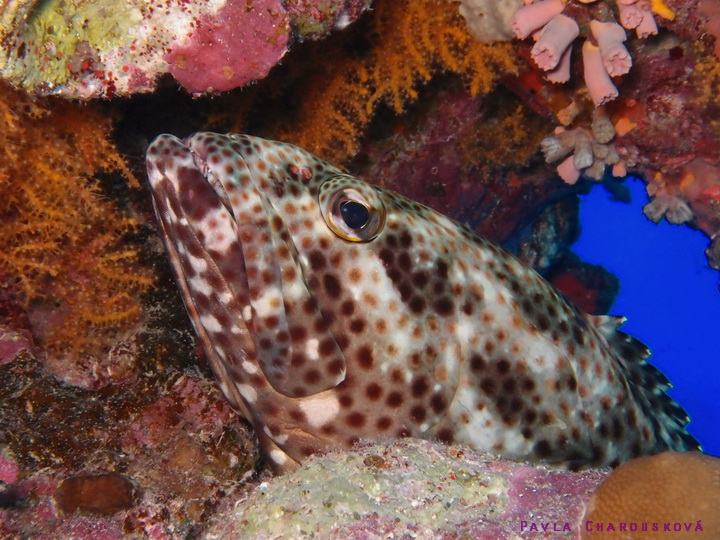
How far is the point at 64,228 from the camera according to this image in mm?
2887

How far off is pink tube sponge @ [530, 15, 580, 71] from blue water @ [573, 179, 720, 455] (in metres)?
10.9

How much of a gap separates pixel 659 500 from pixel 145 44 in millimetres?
2821

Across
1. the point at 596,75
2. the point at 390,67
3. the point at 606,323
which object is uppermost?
the point at 596,75

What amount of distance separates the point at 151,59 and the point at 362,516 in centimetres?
219

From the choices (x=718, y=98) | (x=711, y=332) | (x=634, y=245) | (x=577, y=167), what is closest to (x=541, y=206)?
(x=577, y=167)

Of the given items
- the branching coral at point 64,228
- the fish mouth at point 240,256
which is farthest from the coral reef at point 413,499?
the branching coral at point 64,228

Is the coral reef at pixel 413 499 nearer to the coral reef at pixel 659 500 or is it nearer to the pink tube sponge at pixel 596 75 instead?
the coral reef at pixel 659 500

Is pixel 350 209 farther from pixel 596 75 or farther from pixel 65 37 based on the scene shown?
pixel 596 75

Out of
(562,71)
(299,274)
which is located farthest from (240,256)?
(562,71)

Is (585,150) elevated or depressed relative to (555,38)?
depressed

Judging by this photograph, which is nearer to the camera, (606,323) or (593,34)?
(593,34)

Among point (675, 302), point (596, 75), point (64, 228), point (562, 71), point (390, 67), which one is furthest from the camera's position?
point (675, 302)

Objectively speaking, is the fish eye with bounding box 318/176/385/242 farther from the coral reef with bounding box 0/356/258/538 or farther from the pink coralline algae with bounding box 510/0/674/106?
the pink coralline algae with bounding box 510/0/674/106

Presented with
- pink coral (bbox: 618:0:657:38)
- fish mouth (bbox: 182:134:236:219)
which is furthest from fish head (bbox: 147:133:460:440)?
pink coral (bbox: 618:0:657:38)
